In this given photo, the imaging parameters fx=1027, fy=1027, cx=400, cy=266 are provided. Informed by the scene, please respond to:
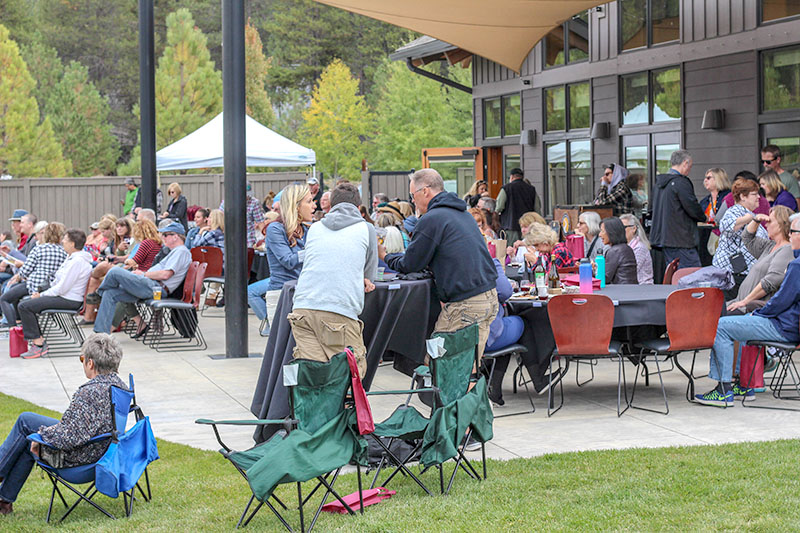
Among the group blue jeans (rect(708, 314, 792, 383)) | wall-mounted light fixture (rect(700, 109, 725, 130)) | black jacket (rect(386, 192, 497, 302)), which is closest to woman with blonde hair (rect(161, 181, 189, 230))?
wall-mounted light fixture (rect(700, 109, 725, 130))

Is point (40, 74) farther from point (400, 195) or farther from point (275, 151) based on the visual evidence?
point (275, 151)

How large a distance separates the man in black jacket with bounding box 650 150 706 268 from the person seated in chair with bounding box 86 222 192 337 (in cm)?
515

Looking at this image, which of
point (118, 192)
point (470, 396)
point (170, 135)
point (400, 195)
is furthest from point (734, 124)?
point (170, 135)

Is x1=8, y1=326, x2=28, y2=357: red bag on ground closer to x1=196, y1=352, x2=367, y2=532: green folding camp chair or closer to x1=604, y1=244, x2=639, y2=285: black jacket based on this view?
x1=604, y1=244, x2=639, y2=285: black jacket

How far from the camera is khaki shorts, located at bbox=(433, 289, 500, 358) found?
6.62 meters

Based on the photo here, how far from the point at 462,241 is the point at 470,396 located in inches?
51.8

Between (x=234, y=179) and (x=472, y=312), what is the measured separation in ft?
14.4

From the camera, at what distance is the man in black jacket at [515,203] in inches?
640

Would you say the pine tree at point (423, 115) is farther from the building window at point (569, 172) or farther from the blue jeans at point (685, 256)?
the blue jeans at point (685, 256)

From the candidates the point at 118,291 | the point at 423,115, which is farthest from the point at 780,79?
the point at 423,115

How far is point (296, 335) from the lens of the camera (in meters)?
6.16

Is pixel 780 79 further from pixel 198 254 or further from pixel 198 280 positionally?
pixel 198 254

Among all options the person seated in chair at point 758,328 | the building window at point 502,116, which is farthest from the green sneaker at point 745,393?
the building window at point 502,116

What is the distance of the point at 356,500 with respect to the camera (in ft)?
16.9
